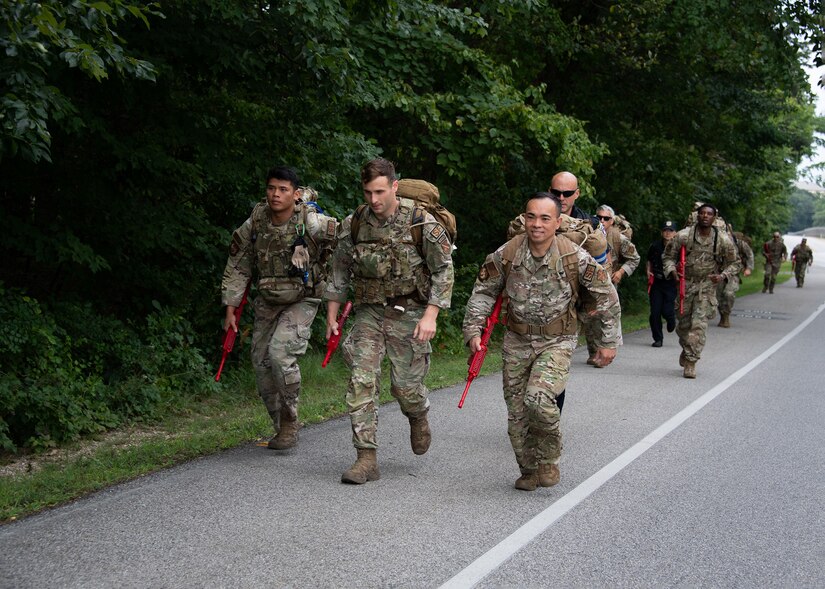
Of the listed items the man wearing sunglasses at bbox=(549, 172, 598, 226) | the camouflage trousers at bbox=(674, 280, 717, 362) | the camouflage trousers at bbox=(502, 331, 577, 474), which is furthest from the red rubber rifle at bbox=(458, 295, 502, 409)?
the camouflage trousers at bbox=(674, 280, 717, 362)

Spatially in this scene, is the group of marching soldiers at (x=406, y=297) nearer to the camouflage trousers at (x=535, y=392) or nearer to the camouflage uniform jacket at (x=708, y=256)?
the camouflage trousers at (x=535, y=392)

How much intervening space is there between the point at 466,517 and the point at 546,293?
60.1 inches

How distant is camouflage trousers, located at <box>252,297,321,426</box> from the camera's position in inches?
268

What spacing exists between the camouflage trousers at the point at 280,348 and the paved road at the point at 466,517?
425mm

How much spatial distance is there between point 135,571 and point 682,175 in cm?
1827

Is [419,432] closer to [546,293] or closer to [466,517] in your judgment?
[466,517]

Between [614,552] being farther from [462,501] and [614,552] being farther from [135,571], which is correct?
[135,571]

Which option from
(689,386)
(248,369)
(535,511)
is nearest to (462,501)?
(535,511)

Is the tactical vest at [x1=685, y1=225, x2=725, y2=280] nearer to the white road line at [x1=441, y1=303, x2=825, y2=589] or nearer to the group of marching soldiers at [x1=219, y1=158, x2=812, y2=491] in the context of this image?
the white road line at [x1=441, y1=303, x2=825, y2=589]

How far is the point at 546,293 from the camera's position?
6.11m

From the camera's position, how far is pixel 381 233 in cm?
628

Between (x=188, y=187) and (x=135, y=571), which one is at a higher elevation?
(x=188, y=187)

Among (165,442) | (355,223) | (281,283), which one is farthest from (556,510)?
(165,442)

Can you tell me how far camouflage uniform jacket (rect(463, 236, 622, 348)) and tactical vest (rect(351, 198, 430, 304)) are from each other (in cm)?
41
